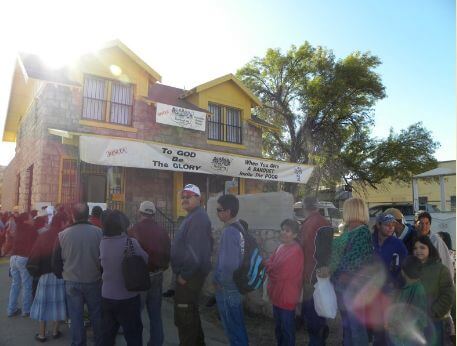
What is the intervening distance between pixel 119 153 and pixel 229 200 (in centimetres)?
634

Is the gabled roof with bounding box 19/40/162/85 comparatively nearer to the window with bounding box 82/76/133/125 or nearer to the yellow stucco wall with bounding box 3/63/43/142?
the window with bounding box 82/76/133/125

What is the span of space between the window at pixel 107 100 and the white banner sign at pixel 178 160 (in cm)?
320

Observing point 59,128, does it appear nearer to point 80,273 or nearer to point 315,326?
point 80,273

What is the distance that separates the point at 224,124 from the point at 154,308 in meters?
11.8

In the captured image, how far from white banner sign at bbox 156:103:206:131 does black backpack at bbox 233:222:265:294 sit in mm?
10226

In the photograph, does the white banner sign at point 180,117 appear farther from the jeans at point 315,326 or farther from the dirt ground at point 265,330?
the jeans at point 315,326

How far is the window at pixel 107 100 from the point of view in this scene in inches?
484

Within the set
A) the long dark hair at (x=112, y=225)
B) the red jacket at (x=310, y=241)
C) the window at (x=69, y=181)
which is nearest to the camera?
the long dark hair at (x=112, y=225)

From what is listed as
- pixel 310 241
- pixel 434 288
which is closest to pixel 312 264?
pixel 310 241

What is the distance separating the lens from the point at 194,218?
3801 mm

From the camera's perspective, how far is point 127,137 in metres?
12.7

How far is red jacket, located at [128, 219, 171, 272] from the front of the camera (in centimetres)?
441

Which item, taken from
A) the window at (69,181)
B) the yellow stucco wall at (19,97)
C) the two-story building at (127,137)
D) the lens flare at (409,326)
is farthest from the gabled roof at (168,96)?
the lens flare at (409,326)

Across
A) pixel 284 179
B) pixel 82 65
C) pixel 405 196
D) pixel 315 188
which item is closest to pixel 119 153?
pixel 82 65
